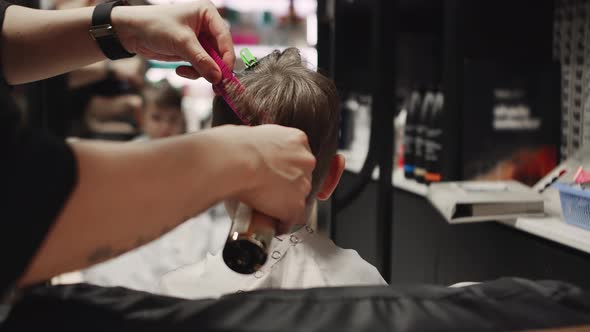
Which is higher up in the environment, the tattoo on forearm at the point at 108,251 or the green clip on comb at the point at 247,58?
the green clip on comb at the point at 247,58

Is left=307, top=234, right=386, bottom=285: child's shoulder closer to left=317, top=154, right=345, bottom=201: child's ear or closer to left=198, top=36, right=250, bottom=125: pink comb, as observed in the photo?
left=317, top=154, right=345, bottom=201: child's ear

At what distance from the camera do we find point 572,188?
1.26 m

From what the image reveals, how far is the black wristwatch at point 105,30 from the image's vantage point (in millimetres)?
1107

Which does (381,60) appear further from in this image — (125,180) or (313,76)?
(125,180)

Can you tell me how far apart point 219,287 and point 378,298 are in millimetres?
534

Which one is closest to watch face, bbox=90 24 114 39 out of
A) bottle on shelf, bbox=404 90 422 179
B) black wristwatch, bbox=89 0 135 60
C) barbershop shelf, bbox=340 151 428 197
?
black wristwatch, bbox=89 0 135 60

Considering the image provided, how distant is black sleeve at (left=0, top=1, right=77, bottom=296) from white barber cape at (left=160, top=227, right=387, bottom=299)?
22.0 inches

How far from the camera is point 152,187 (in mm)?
537

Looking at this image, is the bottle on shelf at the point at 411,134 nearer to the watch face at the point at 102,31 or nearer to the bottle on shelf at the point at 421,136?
the bottle on shelf at the point at 421,136

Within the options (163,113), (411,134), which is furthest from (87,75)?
(411,134)

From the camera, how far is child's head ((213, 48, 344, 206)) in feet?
3.46

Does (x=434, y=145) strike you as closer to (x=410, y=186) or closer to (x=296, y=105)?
(x=410, y=186)

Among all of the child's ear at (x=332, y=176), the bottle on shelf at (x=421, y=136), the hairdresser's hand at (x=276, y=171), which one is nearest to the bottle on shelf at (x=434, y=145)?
the bottle on shelf at (x=421, y=136)

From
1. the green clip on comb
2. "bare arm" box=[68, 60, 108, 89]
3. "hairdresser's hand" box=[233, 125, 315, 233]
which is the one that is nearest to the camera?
"hairdresser's hand" box=[233, 125, 315, 233]
